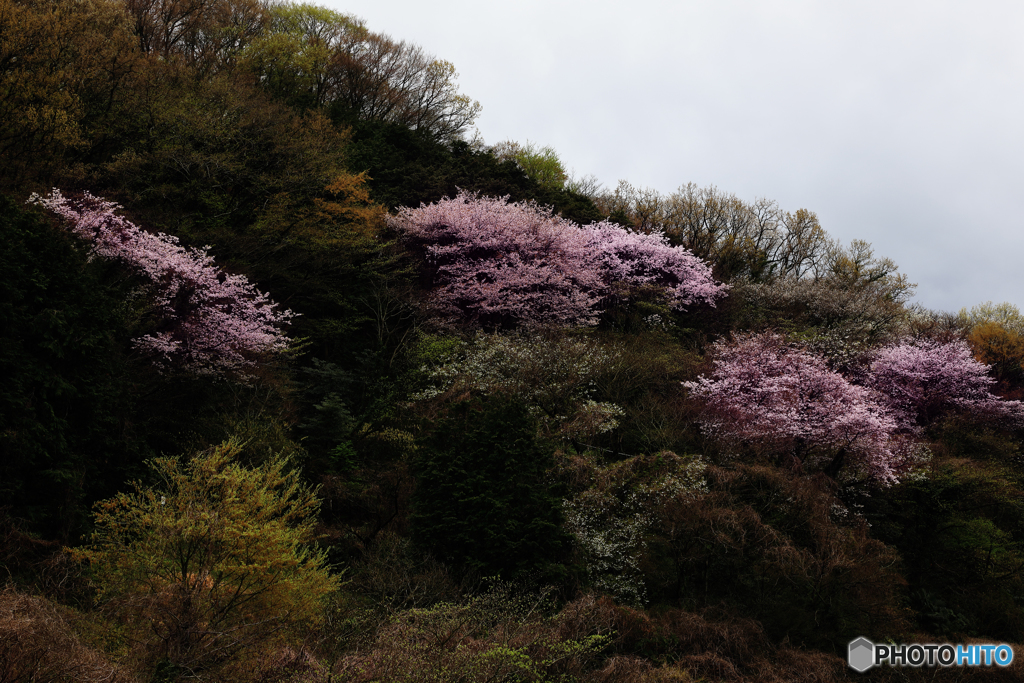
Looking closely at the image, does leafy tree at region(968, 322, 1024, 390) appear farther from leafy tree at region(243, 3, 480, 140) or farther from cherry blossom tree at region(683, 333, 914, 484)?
leafy tree at region(243, 3, 480, 140)

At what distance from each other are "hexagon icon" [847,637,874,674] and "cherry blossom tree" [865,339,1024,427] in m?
10.9

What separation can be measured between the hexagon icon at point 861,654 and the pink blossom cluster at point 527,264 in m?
11.6

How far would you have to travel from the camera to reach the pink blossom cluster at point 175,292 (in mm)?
13398

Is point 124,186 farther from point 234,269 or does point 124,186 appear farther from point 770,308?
point 770,308

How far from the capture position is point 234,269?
18.3 metres

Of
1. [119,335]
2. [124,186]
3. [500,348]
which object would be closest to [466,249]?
[500,348]

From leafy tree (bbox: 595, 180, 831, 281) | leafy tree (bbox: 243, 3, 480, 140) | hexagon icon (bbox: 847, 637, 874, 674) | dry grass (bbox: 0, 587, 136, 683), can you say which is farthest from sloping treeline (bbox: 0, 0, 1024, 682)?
leafy tree (bbox: 595, 180, 831, 281)

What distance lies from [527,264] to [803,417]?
964 centimetres

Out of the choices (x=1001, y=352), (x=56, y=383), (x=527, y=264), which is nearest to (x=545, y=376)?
(x=527, y=264)

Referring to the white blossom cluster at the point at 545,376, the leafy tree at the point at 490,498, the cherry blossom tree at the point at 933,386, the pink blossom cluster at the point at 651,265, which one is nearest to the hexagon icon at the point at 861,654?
the leafy tree at the point at 490,498

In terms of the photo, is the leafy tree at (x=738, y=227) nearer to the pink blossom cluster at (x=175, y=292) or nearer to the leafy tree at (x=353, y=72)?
the leafy tree at (x=353, y=72)

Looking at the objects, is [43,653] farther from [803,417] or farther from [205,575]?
[803,417]

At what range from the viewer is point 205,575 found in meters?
8.05

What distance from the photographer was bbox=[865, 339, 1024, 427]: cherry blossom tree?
66.6ft
